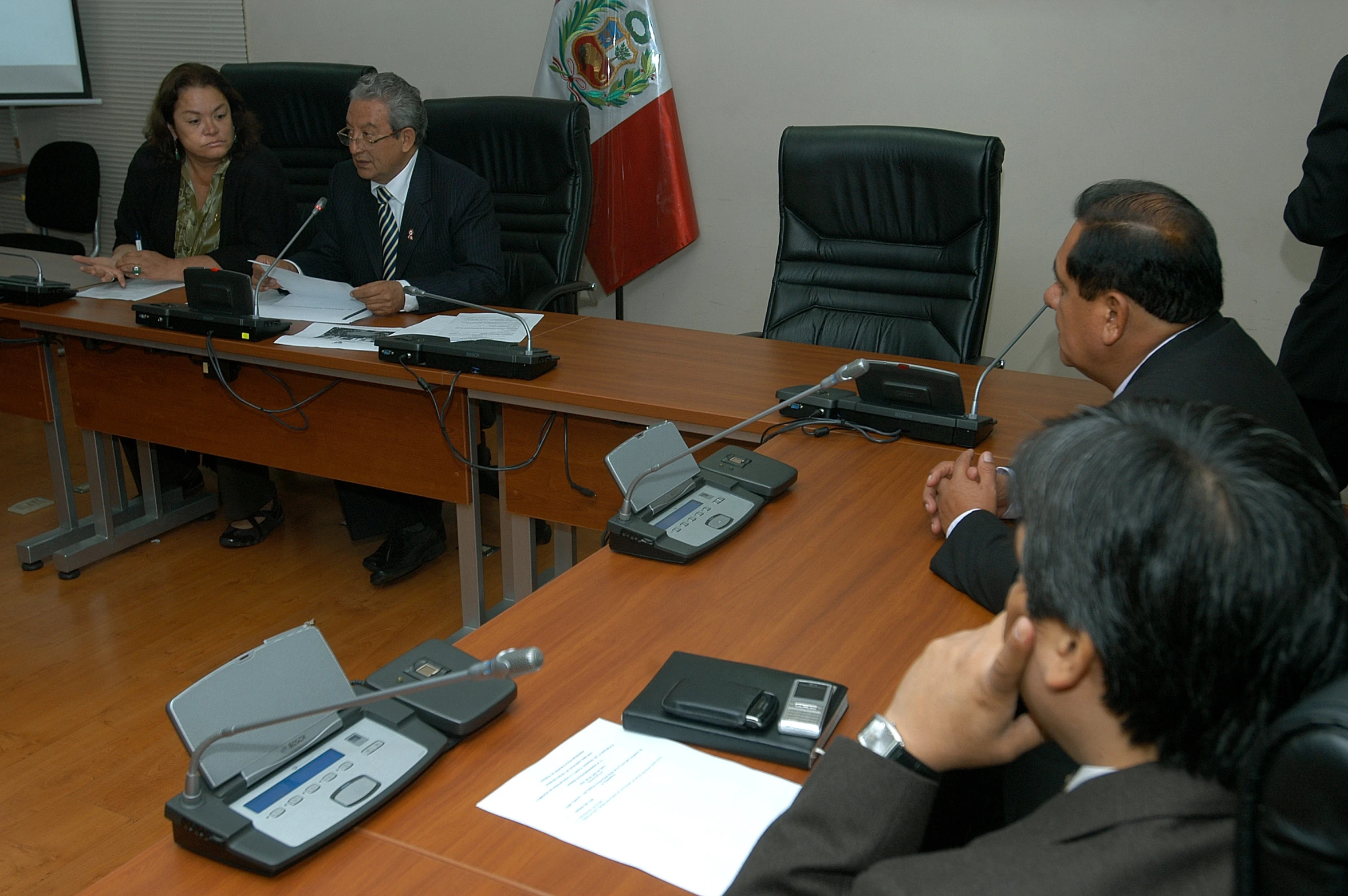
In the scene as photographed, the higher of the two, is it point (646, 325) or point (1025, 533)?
point (1025, 533)

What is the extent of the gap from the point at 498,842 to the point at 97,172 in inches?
180

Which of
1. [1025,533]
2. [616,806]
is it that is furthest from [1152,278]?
[616,806]

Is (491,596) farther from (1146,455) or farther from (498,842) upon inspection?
(1146,455)

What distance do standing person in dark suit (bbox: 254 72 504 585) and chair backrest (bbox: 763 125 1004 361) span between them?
851 millimetres

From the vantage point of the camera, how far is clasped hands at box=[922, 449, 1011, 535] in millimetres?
1465

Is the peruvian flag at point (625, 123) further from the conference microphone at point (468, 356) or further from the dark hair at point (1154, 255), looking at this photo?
the dark hair at point (1154, 255)

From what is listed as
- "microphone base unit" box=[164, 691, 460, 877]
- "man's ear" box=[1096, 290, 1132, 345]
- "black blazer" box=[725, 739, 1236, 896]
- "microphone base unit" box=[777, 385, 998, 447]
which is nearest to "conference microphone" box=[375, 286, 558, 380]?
"microphone base unit" box=[777, 385, 998, 447]

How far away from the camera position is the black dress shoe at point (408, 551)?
9.27 ft

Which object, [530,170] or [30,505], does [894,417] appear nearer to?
[530,170]

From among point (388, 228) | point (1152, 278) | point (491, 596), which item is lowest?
point (491, 596)

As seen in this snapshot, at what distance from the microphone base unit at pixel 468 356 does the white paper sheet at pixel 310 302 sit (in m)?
0.43

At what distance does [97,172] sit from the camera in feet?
14.9

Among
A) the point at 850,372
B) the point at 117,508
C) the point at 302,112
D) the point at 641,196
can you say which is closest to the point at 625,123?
the point at 641,196

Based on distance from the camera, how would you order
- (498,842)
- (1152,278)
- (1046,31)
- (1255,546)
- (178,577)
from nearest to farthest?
(1255,546) < (498,842) < (1152,278) < (178,577) < (1046,31)
